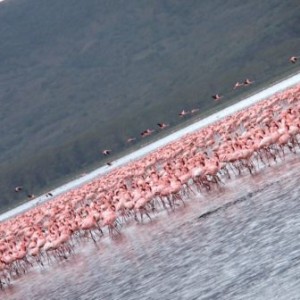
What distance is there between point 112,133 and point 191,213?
6102 inches

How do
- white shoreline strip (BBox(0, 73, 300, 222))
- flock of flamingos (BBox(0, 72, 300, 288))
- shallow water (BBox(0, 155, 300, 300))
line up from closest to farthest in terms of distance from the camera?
shallow water (BBox(0, 155, 300, 300)), flock of flamingos (BBox(0, 72, 300, 288)), white shoreline strip (BBox(0, 73, 300, 222))

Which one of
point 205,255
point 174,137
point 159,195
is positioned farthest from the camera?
point 174,137

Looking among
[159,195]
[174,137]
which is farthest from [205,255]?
[174,137]

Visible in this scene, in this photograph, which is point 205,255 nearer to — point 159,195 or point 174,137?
point 159,195

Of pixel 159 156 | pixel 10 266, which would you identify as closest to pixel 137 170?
pixel 159 156

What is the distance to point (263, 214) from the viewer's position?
19984 millimetres

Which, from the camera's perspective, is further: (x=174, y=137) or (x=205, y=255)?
(x=174, y=137)

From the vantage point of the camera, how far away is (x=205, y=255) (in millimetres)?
18516

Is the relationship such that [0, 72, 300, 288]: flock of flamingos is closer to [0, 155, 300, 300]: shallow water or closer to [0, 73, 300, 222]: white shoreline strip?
[0, 155, 300, 300]: shallow water

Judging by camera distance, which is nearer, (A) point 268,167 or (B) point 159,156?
(A) point 268,167

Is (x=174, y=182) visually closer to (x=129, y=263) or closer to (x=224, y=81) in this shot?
(x=129, y=263)

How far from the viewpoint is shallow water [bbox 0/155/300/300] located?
15438mm

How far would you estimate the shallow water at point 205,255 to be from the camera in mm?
15438

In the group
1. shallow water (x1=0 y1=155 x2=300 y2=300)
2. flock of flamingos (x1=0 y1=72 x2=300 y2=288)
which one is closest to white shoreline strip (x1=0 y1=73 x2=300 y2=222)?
flock of flamingos (x1=0 y1=72 x2=300 y2=288)
